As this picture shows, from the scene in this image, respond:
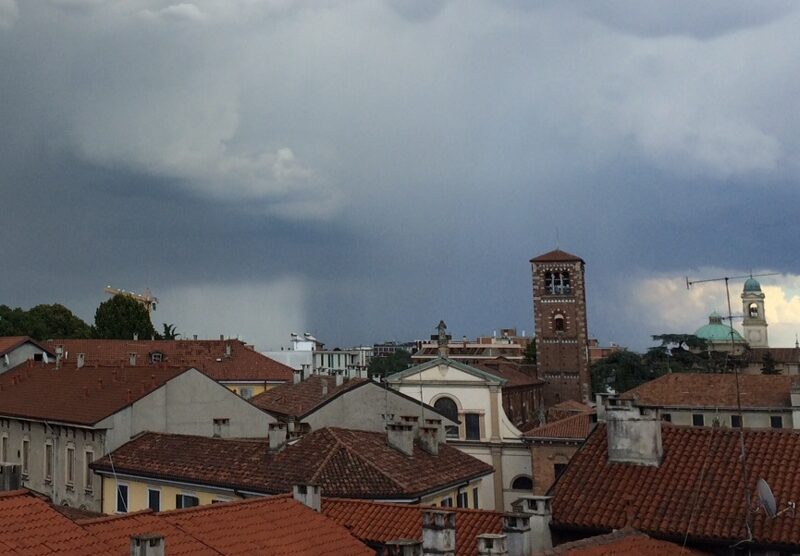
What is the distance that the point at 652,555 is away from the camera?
1572 cm

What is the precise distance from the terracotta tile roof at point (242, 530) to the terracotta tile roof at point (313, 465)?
18.7ft

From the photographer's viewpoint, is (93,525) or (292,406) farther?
(292,406)

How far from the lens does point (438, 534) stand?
15836 millimetres

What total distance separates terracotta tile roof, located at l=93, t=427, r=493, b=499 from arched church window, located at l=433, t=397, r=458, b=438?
22087 millimetres

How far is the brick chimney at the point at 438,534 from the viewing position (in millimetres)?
15820

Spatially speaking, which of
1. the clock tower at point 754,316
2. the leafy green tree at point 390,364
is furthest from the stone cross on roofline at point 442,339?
the clock tower at point 754,316

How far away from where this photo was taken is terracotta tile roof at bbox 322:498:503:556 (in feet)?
63.8

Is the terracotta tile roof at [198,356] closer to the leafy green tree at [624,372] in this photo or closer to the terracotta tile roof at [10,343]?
the terracotta tile roof at [10,343]

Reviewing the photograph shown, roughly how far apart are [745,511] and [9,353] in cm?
5123

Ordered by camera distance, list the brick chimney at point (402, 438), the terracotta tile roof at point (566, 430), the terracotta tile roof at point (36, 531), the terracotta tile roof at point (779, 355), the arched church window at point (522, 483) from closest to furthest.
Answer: the terracotta tile roof at point (36, 531)
the brick chimney at point (402, 438)
the terracotta tile roof at point (566, 430)
the arched church window at point (522, 483)
the terracotta tile roof at point (779, 355)

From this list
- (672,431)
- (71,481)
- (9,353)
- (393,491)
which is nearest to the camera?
(672,431)

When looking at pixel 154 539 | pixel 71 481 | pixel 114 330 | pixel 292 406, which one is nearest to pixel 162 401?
pixel 71 481

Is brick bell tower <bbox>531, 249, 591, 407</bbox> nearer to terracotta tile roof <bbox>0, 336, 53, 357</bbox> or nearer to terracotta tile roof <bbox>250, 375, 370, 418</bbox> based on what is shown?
terracotta tile roof <bbox>250, 375, 370, 418</bbox>

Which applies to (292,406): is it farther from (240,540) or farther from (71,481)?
(240,540)
